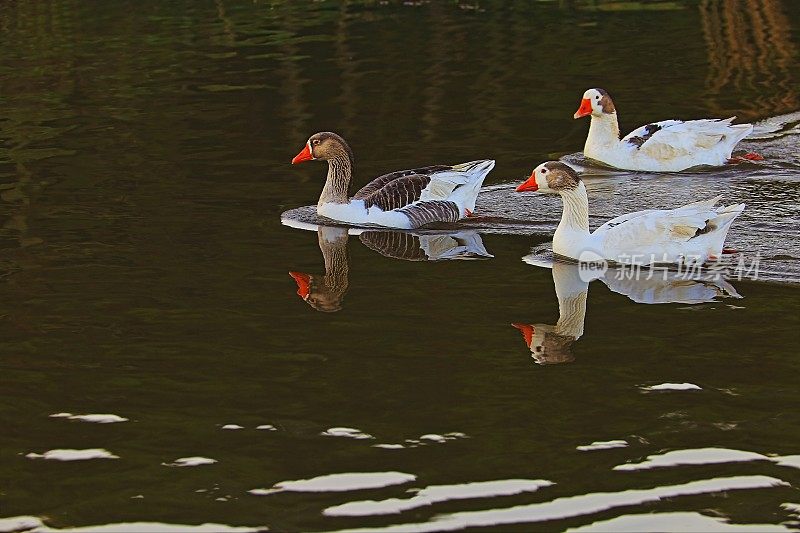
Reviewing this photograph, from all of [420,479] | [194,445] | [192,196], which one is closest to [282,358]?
[194,445]

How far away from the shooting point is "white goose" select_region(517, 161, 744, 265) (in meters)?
12.6

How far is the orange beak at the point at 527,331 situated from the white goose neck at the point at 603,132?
683 cm

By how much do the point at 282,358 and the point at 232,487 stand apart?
89.6 inches

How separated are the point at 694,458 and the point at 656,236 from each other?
4.53 metres

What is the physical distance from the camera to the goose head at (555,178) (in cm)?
1329

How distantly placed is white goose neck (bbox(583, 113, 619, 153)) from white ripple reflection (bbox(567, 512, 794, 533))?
33.7 ft

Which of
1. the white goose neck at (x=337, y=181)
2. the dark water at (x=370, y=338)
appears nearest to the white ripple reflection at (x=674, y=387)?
the dark water at (x=370, y=338)

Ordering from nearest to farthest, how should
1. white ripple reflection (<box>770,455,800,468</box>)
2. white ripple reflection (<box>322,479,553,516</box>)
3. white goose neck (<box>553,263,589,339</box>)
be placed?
white ripple reflection (<box>322,479,553,516</box>) < white ripple reflection (<box>770,455,800,468</box>) < white goose neck (<box>553,263,589,339</box>)

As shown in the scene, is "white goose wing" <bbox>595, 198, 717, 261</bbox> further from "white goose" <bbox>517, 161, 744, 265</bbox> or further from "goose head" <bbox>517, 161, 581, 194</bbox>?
"goose head" <bbox>517, 161, 581, 194</bbox>

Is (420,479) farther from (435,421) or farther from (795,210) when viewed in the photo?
(795,210)

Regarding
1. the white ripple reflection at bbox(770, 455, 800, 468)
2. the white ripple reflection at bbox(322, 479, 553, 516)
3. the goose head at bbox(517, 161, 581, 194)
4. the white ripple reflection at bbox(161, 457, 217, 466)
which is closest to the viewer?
the white ripple reflection at bbox(322, 479, 553, 516)

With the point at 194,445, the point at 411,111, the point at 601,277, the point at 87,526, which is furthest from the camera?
the point at 411,111

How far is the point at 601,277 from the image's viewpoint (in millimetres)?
12633

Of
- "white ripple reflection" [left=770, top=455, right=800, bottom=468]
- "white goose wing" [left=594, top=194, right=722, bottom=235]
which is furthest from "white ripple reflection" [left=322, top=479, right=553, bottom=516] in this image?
"white goose wing" [left=594, top=194, right=722, bottom=235]
